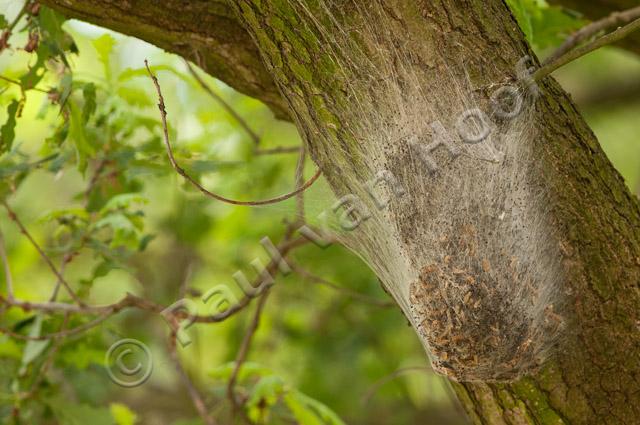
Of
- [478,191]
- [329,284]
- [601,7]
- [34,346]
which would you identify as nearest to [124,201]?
[34,346]

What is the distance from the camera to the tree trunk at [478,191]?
6.08 feet

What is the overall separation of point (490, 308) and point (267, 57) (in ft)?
2.74

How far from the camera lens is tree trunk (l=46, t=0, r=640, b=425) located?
Answer: 1.85 meters

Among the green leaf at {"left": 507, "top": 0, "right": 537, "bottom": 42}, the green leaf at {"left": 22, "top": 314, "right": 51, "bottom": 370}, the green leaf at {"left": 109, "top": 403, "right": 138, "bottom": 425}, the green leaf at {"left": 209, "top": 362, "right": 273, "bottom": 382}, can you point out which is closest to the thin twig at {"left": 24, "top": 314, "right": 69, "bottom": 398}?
the green leaf at {"left": 22, "top": 314, "right": 51, "bottom": 370}

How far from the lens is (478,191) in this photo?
1.90m

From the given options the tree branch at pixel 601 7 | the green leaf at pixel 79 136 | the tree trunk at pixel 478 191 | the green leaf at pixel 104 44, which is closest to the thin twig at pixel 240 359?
the green leaf at pixel 79 136

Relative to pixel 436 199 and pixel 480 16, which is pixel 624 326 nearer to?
pixel 436 199

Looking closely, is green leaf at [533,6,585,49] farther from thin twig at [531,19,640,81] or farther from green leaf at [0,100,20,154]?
green leaf at [0,100,20,154]

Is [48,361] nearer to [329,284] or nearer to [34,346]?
[34,346]

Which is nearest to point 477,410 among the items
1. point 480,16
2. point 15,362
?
point 480,16

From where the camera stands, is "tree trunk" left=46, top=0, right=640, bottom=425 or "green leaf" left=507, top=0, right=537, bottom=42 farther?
"green leaf" left=507, top=0, right=537, bottom=42

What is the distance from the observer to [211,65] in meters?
2.43

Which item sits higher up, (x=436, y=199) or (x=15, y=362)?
(x=15, y=362)

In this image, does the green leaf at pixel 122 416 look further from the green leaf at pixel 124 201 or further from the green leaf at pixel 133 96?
the green leaf at pixel 133 96
